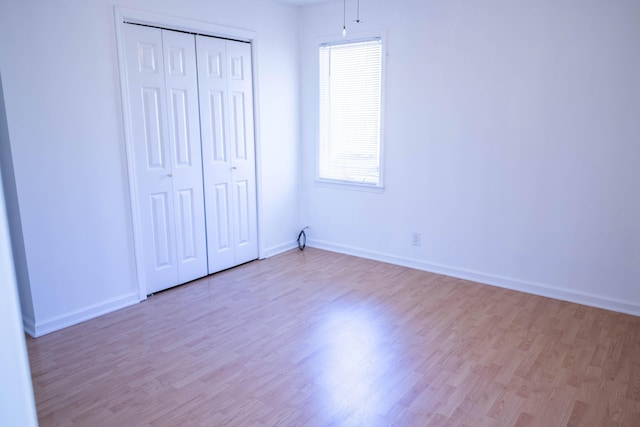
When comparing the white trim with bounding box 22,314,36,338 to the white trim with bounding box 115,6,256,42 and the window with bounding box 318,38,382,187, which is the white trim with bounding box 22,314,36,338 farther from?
the window with bounding box 318,38,382,187

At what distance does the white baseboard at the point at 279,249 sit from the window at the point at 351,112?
2.86ft

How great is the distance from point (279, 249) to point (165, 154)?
1784mm

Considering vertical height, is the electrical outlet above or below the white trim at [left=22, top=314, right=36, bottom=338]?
above

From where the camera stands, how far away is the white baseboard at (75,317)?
313cm

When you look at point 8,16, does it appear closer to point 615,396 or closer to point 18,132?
point 18,132

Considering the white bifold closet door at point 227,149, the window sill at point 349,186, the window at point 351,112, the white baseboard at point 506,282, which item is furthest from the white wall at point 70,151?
the white baseboard at point 506,282

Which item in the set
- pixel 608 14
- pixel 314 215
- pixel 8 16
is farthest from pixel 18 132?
pixel 608 14

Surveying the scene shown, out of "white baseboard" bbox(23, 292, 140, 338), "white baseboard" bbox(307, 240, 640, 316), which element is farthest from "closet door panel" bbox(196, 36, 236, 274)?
A: "white baseboard" bbox(307, 240, 640, 316)

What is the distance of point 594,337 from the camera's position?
10.1 feet

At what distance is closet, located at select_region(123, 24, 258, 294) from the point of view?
11.8 feet

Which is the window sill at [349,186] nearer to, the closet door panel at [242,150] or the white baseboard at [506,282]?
the white baseboard at [506,282]

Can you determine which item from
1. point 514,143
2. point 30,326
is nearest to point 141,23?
point 30,326

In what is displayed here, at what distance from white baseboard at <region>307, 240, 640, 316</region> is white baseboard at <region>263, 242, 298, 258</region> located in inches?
16.5

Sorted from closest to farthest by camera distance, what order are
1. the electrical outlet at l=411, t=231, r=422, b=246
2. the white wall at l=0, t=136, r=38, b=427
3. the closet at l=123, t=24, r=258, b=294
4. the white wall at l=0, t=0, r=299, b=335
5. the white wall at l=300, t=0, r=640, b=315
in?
the white wall at l=0, t=136, r=38, b=427
the white wall at l=0, t=0, r=299, b=335
the white wall at l=300, t=0, r=640, b=315
the closet at l=123, t=24, r=258, b=294
the electrical outlet at l=411, t=231, r=422, b=246
